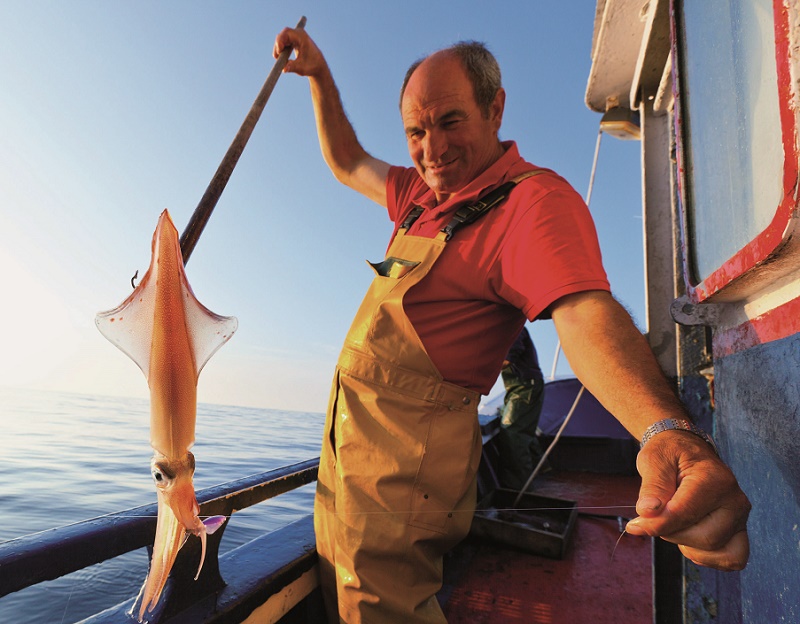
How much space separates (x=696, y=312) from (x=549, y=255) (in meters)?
0.66

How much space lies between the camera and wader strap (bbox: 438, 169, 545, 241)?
1.72 meters

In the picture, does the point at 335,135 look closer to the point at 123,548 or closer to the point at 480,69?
the point at 480,69

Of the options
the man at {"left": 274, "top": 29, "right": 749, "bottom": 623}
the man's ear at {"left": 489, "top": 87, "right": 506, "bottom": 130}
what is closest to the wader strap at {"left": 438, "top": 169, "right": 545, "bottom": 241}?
the man at {"left": 274, "top": 29, "right": 749, "bottom": 623}

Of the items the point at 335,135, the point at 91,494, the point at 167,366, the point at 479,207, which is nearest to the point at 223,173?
the point at 167,366

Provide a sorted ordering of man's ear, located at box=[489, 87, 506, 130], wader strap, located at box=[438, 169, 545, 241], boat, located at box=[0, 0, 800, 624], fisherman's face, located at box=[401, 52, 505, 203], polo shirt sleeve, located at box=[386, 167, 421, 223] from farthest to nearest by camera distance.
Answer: polo shirt sleeve, located at box=[386, 167, 421, 223]
man's ear, located at box=[489, 87, 506, 130]
fisherman's face, located at box=[401, 52, 505, 203]
wader strap, located at box=[438, 169, 545, 241]
boat, located at box=[0, 0, 800, 624]

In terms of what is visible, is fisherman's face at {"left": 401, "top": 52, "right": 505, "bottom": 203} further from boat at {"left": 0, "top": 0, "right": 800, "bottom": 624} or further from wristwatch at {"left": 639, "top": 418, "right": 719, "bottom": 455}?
wristwatch at {"left": 639, "top": 418, "right": 719, "bottom": 455}

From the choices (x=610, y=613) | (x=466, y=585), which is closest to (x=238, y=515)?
(x=466, y=585)

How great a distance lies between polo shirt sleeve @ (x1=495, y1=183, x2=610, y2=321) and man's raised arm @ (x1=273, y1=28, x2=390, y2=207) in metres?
1.45

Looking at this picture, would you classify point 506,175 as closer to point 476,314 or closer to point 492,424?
point 476,314

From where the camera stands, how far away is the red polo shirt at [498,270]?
133cm

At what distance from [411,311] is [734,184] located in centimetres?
106

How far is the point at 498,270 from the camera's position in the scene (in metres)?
1.60

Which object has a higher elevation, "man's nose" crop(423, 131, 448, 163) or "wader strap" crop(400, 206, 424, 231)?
"man's nose" crop(423, 131, 448, 163)

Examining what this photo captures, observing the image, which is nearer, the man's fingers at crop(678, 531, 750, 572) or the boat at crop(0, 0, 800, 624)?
the man's fingers at crop(678, 531, 750, 572)
